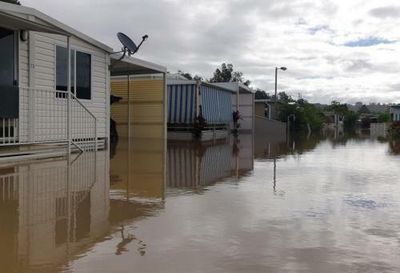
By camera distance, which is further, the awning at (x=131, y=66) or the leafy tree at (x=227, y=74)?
the leafy tree at (x=227, y=74)

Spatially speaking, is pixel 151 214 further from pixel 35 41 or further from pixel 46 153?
pixel 35 41

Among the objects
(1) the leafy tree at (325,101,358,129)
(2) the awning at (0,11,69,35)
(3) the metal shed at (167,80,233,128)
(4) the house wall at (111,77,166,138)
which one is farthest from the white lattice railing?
(1) the leafy tree at (325,101,358,129)

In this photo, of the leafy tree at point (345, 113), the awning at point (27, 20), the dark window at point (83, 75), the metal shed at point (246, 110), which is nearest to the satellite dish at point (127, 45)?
the dark window at point (83, 75)

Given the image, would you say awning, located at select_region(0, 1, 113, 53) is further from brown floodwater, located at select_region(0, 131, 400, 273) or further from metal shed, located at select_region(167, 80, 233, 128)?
metal shed, located at select_region(167, 80, 233, 128)

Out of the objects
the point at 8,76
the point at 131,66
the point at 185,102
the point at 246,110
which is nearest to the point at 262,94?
the point at 246,110

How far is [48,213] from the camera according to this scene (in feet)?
19.1

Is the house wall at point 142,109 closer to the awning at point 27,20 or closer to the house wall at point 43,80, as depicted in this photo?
the house wall at point 43,80

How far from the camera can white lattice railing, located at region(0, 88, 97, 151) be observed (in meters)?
11.1

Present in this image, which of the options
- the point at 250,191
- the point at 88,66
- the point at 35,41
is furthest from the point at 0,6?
the point at 250,191

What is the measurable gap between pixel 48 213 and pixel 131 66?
12797 mm

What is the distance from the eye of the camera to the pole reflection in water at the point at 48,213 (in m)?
4.27

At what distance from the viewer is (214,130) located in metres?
27.9

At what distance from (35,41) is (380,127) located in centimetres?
5157

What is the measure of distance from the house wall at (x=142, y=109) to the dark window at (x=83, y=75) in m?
6.69
